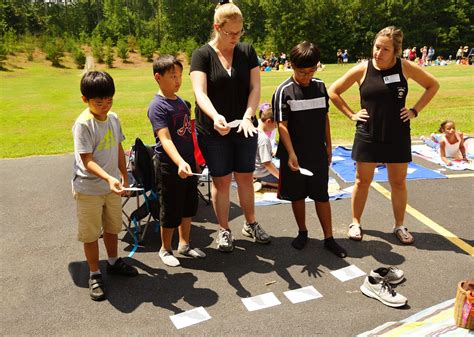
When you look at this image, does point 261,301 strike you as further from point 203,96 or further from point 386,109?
point 386,109

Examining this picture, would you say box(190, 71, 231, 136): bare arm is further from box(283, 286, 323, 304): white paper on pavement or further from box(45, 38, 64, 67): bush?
box(45, 38, 64, 67): bush

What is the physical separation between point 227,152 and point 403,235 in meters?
1.97

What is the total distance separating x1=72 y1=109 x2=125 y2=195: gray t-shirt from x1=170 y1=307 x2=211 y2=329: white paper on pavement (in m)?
1.12

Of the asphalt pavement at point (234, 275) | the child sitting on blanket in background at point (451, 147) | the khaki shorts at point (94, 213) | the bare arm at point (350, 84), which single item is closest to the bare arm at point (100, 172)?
the khaki shorts at point (94, 213)

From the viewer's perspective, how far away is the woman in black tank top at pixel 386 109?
3.84 meters

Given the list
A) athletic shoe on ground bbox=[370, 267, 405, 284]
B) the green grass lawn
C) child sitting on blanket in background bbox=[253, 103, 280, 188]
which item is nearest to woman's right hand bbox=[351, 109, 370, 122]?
child sitting on blanket in background bbox=[253, 103, 280, 188]

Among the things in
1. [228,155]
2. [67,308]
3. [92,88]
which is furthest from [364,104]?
[67,308]

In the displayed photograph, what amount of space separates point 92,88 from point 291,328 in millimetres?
2233

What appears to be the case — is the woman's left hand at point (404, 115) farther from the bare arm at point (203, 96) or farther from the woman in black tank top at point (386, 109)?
the bare arm at point (203, 96)

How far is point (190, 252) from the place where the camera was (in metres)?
4.02

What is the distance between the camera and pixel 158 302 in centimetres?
330

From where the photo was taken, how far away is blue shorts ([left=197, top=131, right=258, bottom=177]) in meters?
3.77

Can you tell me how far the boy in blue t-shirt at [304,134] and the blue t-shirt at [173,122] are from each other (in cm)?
83

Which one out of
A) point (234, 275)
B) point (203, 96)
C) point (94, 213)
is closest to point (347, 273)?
point (234, 275)
